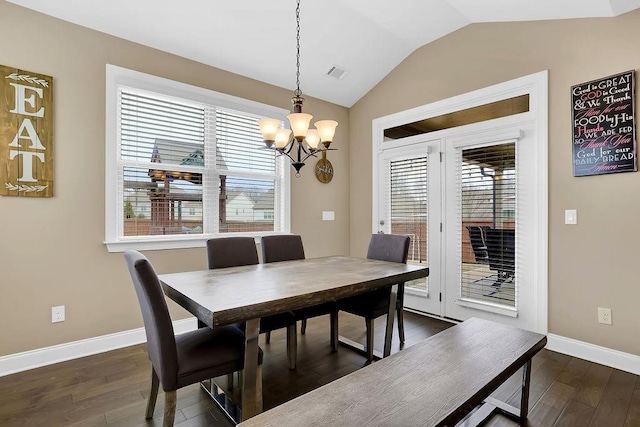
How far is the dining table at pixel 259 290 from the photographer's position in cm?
166

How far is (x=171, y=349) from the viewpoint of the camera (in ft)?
5.23

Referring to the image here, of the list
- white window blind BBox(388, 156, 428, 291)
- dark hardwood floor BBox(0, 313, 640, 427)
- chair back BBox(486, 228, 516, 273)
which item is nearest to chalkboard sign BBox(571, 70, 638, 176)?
chair back BBox(486, 228, 516, 273)

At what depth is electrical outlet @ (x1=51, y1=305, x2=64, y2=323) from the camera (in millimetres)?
2693

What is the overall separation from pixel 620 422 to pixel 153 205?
3813mm

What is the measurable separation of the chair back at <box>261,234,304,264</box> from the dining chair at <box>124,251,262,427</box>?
1242 millimetres

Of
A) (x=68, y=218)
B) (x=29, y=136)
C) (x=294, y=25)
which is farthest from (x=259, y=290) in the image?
(x=294, y=25)

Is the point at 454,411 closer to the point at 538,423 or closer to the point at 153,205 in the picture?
the point at 538,423

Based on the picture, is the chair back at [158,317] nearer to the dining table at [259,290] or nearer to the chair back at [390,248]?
the dining table at [259,290]

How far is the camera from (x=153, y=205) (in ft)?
10.6

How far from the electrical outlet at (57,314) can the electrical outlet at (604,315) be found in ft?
14.3

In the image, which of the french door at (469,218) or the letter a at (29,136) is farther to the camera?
the french door at (469,218)

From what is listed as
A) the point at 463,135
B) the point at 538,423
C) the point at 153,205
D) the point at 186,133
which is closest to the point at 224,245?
the point at 153,205

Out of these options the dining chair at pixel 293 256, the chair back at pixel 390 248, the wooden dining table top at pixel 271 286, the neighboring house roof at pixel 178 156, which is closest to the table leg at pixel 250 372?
the wooden dining table top at pixel 271 286

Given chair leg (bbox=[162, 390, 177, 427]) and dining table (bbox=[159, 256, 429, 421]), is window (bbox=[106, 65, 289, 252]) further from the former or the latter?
chair leg (bbox=[162, 390, 177, 427])
